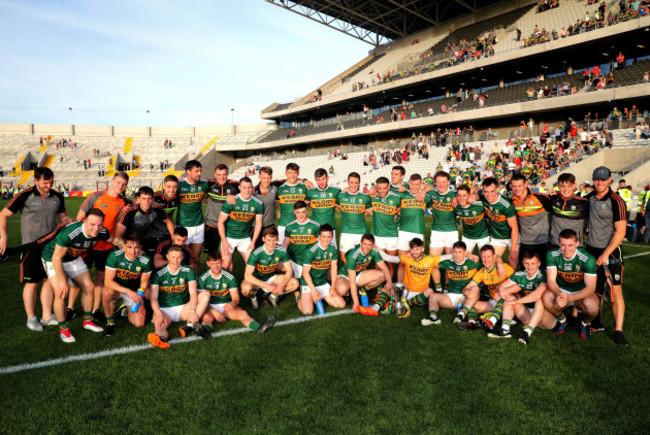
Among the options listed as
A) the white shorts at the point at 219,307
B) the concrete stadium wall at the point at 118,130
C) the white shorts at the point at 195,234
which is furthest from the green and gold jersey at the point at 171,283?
the concrete stadium wall at the point at 118,130

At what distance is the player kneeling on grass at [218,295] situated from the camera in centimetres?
559

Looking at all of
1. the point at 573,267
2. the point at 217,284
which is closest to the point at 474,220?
the point at 573,267

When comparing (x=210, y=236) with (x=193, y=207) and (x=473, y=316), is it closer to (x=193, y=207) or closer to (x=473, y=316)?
(x=193, y=207)

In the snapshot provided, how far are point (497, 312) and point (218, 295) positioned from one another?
4.18m

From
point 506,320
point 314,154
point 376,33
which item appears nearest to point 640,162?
point 506,320

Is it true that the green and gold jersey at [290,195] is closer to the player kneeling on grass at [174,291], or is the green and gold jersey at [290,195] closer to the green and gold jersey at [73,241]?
the player kneeling on grass at [174,291]

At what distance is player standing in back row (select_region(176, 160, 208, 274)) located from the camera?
716 centimetres

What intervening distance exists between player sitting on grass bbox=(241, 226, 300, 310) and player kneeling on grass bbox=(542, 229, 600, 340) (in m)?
4.04

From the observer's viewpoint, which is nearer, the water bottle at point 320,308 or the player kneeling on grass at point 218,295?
the player kneeling on grass at point 218,295

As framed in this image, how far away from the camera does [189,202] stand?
7266 mm

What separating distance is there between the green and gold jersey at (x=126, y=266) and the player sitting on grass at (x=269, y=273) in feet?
5.21

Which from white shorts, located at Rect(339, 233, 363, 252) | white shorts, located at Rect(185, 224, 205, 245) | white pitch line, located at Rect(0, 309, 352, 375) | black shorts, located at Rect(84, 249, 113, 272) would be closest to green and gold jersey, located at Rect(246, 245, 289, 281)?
white pitch line, located at Rect(0, 309, 352, 375)

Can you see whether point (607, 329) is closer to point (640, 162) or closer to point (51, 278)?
point (51, 278)

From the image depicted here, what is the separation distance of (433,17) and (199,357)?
4874cm
